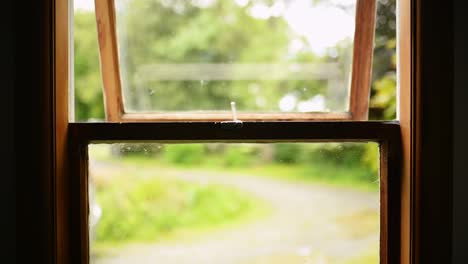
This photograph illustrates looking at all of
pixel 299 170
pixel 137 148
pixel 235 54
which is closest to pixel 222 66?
pixel 235 54

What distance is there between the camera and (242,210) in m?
1.75

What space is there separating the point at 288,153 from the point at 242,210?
0.54 meters

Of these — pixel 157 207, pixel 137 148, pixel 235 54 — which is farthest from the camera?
pixel 235 54

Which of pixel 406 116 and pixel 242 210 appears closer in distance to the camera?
pixel 406 116

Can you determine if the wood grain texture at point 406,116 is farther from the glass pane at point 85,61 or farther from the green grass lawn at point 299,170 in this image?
the glass pane at point 85,61

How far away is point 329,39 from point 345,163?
0.43m

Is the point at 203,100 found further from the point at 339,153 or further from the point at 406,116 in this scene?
the point at 406,116

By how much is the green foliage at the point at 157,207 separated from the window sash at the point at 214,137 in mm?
148

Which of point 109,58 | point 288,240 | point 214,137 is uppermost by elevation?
point 109,58

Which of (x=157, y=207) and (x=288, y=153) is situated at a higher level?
(x=288, y=153)
